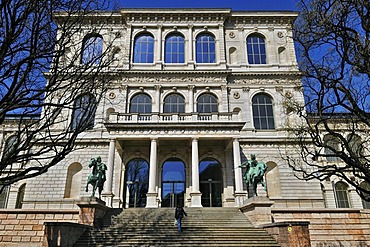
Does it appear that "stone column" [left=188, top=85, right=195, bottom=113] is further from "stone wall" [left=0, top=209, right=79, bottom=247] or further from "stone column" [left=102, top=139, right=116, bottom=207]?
"stone wall" [left=0, top=209, right=79, bottom=247]

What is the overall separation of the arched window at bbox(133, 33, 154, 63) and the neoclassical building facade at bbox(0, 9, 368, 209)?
102 mm

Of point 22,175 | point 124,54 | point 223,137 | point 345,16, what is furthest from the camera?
point 124,54

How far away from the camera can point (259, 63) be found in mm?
29547

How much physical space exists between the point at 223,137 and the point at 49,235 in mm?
14309

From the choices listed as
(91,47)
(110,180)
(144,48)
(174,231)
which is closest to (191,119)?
(110,180)

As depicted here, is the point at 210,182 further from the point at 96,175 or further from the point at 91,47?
the point at 91,47

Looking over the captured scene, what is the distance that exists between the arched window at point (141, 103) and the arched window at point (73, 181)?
7068mm

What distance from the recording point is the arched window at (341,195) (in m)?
29.8

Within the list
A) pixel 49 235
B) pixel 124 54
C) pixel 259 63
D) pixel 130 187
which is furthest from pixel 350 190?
pixel 49 235

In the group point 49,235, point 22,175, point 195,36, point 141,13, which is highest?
point 141,13

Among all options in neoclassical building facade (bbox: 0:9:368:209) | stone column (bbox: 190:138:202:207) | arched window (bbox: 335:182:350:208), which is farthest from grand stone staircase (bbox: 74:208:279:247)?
arched window (bbox: 335:182:350:208)

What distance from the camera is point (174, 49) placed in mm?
29703

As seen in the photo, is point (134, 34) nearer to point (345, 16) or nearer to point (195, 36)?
point (195, 36)

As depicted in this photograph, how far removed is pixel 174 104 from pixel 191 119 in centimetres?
401
